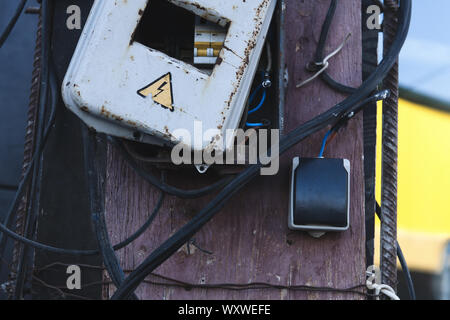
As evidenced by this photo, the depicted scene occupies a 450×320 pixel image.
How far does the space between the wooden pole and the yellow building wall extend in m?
1.54

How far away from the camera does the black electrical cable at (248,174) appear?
0.79 metres

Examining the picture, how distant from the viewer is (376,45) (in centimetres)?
119

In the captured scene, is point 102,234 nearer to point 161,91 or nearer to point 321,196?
point 161,91

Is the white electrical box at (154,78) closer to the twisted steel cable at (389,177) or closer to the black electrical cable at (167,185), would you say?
the black electrical cable at (167,185)

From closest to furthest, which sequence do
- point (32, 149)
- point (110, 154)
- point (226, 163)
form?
point (226, 163), point (110, 154), point (32, 149)

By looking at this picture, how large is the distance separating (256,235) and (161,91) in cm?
36

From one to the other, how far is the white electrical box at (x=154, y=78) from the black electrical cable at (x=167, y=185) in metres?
0.08

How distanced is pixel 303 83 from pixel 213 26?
0.24 metres

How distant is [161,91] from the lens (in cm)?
84

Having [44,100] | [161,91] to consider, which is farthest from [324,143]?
[44,100]

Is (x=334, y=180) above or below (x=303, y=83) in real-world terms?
below

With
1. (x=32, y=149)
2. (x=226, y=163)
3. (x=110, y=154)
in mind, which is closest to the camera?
(x=226, y=163)
